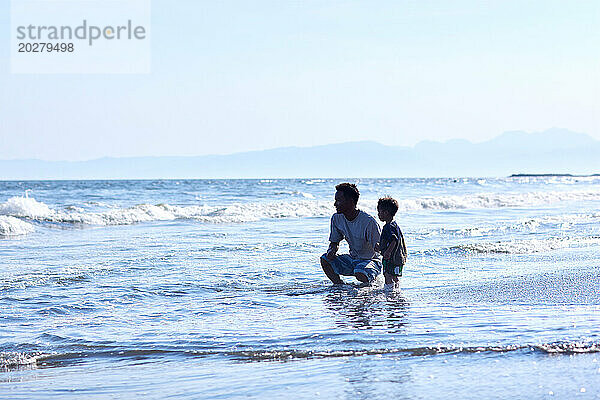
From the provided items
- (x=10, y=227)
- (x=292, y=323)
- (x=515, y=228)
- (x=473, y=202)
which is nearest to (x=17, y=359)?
(x=292, y=323)

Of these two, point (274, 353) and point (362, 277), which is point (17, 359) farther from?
point (362, 277)

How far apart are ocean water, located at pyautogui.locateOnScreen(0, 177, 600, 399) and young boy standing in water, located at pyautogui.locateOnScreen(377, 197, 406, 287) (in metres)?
0.26

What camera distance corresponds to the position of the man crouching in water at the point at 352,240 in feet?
29.2

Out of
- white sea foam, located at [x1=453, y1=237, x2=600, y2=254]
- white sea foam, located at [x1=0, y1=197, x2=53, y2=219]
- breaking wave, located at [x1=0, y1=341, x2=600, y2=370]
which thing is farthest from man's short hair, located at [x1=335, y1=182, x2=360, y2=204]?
white sea foam, located at [x1=0, y1=197, x2=53, y2=219]

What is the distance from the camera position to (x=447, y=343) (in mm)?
5422

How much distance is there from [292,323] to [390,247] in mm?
2488

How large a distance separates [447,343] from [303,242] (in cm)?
947

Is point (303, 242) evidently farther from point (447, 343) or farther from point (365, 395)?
point (365, 395)

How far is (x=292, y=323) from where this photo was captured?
6566mm

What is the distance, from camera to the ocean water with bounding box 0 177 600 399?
4480mm

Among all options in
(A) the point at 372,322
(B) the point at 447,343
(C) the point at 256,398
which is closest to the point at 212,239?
(A) the point at 372,322

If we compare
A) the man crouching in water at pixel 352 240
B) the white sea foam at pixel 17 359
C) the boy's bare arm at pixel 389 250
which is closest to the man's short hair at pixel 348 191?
the man crouching in water at pixel 352 240

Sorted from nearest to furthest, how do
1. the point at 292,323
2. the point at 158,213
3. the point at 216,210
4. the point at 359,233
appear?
the point at 292,323 < the point at 359,233 < the point at 158,213 < the point at 216,210

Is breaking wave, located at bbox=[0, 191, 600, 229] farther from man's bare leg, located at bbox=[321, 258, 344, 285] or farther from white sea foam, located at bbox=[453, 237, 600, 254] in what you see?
man's bare leg, located at bbox=[321, 258, 344, 285]
